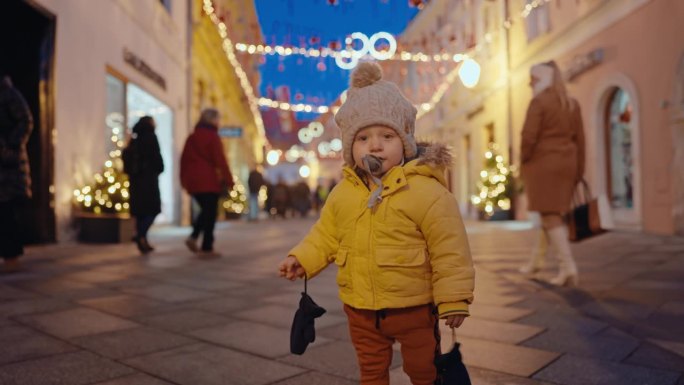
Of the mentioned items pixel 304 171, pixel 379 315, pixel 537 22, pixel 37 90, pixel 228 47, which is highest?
pixel 228 47

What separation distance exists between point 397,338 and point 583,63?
12.0 m

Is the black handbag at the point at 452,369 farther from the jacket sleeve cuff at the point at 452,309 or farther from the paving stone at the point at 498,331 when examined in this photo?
the paving stone at the point at 498,331

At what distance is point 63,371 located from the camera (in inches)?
100

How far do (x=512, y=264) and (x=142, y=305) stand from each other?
3988 mm

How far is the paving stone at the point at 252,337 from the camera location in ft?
9.79

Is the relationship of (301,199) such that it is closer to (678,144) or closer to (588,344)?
(678,144)

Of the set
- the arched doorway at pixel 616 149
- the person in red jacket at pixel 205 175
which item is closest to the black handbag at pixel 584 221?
the person in red jacket at pixel 205 175

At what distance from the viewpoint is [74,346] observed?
117 inches

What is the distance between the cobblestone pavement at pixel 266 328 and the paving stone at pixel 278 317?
0.01 m

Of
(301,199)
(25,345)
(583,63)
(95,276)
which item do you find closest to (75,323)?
(25,345)

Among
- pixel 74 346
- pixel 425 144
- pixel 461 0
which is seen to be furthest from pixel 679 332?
pixel 461 0

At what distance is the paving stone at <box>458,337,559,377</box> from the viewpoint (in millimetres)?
2654

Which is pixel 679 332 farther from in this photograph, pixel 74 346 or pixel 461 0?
pixel 461 0

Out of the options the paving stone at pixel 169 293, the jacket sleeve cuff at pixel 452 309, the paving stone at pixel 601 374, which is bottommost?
the paving stone at pixel 601 374
